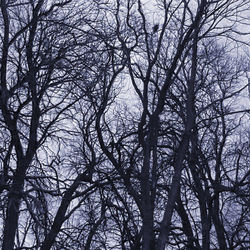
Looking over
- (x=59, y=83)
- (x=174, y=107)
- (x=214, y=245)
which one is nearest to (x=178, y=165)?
(x=59, y=83)

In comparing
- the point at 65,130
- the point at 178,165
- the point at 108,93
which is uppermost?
the point at 108,93

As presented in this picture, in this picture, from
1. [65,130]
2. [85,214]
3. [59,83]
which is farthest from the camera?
[85,214]

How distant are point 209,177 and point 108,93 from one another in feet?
14.2

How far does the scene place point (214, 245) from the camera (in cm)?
1468

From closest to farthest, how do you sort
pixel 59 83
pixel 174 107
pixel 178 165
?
pixel 178 165 → pixel 59 83 → pixel 174 107

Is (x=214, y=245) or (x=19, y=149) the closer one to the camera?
(x=19, y=149)

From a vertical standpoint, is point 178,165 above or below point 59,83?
below

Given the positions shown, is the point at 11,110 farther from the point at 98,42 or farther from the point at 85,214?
the point at 85,214

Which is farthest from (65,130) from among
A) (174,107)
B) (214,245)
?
(214,245)

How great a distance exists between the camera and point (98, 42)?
10.4 m

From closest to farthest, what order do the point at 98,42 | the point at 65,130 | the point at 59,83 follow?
the point at 59,83 → the point at 98,42 → the point at 65,130

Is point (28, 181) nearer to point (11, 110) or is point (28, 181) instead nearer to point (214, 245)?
point (11, 110)

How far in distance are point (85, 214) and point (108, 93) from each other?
163 inches

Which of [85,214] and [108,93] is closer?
[108,93]
